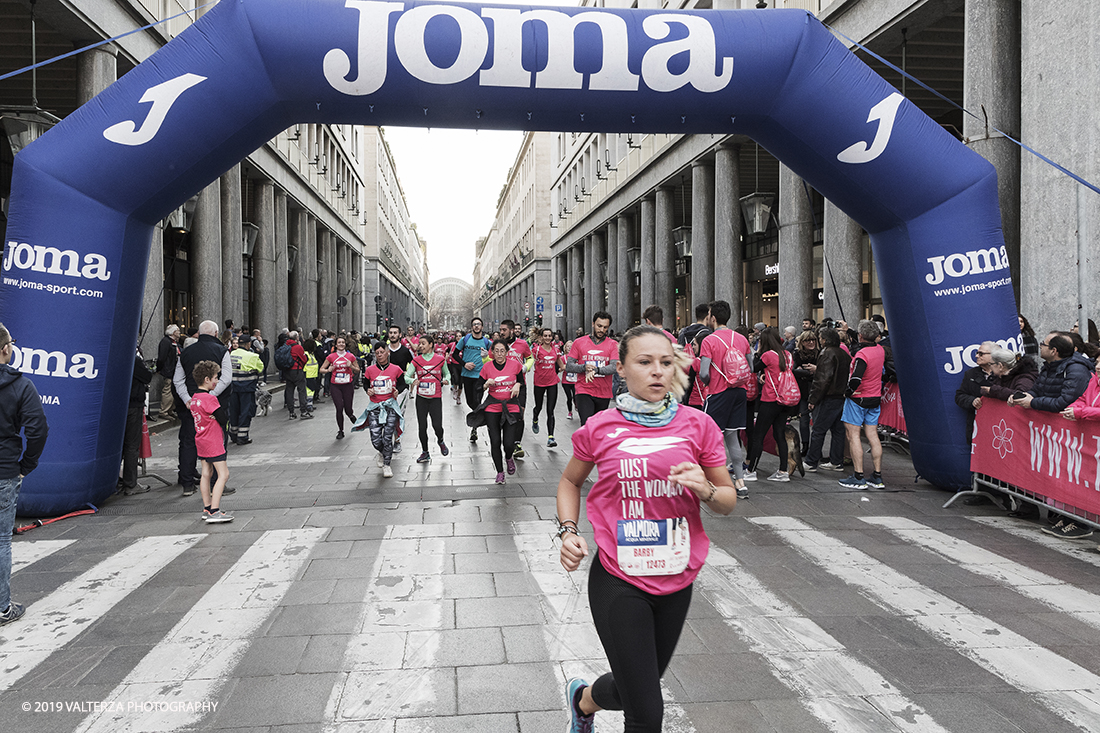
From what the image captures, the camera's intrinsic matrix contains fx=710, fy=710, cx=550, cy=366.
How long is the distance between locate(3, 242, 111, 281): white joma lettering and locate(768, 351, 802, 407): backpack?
7851 mm

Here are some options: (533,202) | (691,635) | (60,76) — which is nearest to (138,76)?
(691,635)

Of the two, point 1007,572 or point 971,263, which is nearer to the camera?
point 1007,572

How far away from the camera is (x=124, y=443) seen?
861 centimetres

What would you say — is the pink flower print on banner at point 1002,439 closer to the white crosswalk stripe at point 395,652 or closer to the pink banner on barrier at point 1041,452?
the pink banner on barrier at point 1041,452

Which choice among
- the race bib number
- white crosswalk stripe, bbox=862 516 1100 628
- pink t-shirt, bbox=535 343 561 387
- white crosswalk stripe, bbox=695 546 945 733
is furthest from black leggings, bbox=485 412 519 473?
the race bib number

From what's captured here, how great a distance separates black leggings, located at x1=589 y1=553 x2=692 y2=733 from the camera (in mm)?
2480

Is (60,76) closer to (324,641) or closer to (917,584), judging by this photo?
(324,641)

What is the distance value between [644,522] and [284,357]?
15433 millimetres

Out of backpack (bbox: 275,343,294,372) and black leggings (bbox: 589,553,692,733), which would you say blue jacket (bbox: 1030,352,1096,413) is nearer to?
black leggings (bbox: 589,553,692,733)

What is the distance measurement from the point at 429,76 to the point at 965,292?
21.4ft

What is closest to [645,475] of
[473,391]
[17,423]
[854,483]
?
[17,423]

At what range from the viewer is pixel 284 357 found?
16562 mm

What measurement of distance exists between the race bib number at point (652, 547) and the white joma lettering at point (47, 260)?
7.21 m

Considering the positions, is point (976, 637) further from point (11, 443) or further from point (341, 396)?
point (341, 396)
